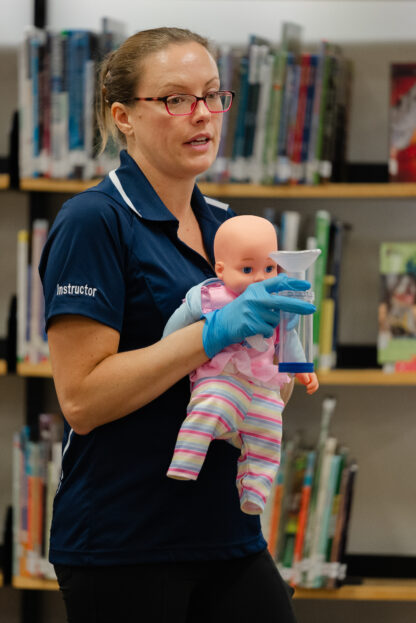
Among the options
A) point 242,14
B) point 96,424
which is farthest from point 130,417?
point 242,14

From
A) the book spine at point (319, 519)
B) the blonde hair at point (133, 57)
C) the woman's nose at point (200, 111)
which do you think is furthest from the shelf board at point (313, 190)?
the woman's nose at point (200, 111)

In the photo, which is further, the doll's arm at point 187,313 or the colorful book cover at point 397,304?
the colorful book cover at point 397,304

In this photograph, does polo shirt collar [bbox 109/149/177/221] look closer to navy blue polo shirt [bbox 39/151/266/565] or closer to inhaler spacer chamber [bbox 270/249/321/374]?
navy blue polo shirt [bbox 39/151/266/565]

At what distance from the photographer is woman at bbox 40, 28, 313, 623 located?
123 cm

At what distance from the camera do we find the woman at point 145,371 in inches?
48.4

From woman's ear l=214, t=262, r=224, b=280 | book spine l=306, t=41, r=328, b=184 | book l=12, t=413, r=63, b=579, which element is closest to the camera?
woman's ear l=214, t=262, r=224, b=280

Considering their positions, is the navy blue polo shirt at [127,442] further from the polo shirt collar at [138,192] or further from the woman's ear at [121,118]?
the woman's ear at [121,118]

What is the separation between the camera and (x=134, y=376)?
1.22 m

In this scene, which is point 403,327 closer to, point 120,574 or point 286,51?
point 286,51

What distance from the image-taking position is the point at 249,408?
1.29m

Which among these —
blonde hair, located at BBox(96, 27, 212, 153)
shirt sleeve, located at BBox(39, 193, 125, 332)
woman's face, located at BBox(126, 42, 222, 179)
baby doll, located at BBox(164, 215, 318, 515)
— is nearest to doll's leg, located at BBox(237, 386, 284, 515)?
baby doll, located at BBox(164, 215, 318, 515)

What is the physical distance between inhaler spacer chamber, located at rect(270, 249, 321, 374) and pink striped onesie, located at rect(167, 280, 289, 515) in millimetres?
36

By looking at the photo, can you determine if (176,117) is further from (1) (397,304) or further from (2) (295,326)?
(1) (397,304)

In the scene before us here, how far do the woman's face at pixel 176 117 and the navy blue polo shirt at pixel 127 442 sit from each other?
0.09 m
